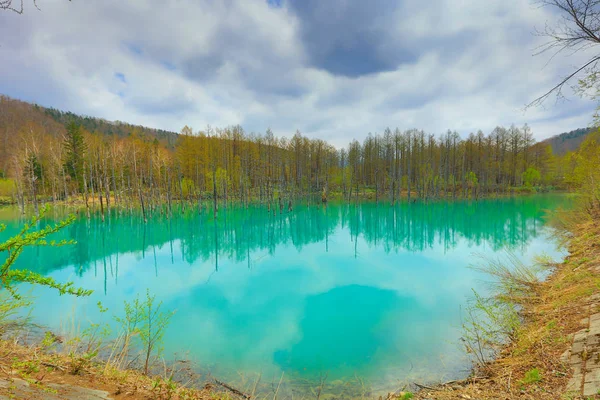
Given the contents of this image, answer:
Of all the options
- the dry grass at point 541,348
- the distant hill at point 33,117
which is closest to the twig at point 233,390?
the dry grass at point 541,348

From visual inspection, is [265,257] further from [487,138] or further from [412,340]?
[487,138]

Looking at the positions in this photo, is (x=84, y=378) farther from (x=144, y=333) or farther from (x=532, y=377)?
(x=532, y=377)

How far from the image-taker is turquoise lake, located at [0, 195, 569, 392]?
6.25 metres

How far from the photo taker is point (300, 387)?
543 centimetres

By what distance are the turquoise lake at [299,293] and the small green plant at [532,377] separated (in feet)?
4.81

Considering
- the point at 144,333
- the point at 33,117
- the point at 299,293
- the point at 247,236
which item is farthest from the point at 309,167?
the point at 33,117

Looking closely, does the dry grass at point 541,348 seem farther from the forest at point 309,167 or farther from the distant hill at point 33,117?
the distant hill at point 33,117

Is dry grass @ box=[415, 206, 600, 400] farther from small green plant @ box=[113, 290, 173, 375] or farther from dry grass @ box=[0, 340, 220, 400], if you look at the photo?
small green plant @ box=[113, 290, 173, 375]

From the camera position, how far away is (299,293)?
10273 millimetres

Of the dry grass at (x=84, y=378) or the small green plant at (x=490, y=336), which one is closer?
the dry grass at (x=84, y=378)

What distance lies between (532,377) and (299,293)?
7097 millimetres

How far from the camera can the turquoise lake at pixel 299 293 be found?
6.25m

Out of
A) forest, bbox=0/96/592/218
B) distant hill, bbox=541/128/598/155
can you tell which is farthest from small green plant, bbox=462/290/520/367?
distant hill, bbox=541/128/598/155

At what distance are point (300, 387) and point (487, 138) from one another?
65952mm
